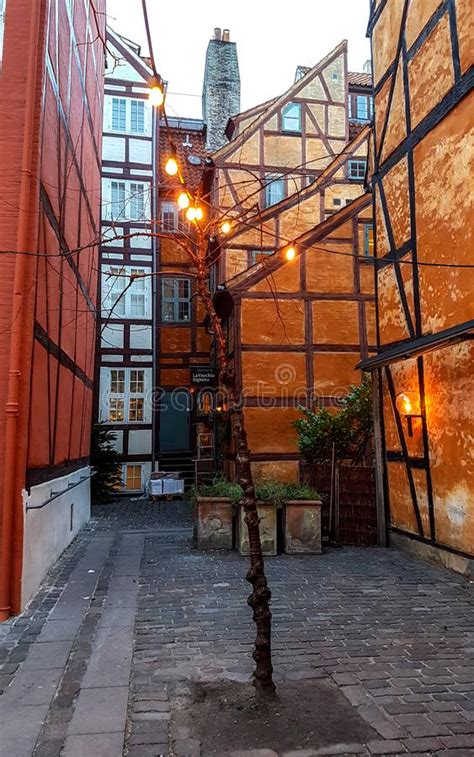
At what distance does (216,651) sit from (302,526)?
3.72 m

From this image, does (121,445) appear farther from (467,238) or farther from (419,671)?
(419,671)

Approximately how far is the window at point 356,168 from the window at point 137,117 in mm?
7838

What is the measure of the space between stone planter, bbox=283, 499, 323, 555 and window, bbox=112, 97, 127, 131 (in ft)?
51.3

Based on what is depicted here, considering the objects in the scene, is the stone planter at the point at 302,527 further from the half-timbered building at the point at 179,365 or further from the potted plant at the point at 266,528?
the half-timbered building at the point at 179,365

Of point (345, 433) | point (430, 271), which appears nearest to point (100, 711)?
point (430, 271)

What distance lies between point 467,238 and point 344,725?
5458mm

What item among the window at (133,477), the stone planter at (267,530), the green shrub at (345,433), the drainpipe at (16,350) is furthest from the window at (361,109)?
the stone planter at (267,530)

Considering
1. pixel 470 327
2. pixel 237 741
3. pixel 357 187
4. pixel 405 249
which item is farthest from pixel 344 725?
pixel 357 187

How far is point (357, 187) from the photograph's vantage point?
591 inches

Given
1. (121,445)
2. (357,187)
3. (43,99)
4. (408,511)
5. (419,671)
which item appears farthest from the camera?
(121,445)

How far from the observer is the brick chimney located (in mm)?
19438

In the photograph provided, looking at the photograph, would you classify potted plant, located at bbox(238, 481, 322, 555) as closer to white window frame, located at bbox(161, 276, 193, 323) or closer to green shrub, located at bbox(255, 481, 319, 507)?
green shrub, located at bbox(255, 481, 319, 507)

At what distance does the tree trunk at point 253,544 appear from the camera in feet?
11.5

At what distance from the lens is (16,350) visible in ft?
18.1
